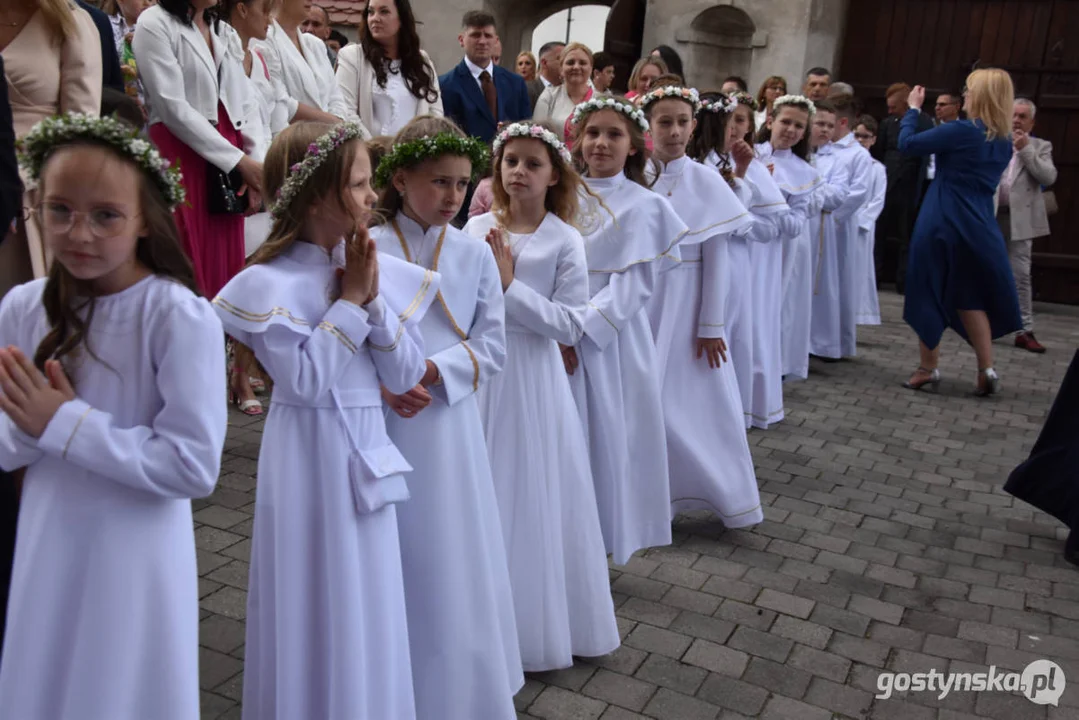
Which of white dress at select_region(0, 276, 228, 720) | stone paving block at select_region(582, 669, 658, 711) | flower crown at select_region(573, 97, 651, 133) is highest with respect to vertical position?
flower crown at select_region(573, 97, 651, 133)

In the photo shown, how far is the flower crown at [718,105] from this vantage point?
17.4ft

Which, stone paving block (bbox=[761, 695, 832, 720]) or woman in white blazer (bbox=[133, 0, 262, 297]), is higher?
woman in white blazer (bbox=[133, 0, 262, 297])

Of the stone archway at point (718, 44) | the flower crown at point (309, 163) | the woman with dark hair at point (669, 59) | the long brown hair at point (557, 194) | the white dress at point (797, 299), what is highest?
the stone archway at point (718, 44)

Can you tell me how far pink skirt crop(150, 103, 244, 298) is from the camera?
452 centimetres

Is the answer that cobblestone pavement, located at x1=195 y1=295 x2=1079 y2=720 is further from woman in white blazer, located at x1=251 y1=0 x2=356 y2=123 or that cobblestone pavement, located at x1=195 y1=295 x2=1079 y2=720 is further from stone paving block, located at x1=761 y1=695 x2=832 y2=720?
woman in white blazer, located at x1=251 y1=0 x2=356 y2=123

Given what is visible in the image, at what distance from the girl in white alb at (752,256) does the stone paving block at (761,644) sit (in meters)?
2.38

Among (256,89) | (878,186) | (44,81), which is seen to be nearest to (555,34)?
(878,186)

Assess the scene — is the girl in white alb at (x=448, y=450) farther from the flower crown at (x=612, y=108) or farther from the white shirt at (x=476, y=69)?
the white shirt at (x=476, y=69)

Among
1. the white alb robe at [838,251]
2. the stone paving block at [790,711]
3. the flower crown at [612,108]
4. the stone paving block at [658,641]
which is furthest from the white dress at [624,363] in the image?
the white alb robe at [838,251]

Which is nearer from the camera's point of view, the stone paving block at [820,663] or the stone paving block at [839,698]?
the stone paving block at [839,698]

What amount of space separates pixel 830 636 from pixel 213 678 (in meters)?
2.14

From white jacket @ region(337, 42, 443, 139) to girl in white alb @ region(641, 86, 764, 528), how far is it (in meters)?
1.89

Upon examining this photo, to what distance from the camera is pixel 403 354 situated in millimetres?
2438

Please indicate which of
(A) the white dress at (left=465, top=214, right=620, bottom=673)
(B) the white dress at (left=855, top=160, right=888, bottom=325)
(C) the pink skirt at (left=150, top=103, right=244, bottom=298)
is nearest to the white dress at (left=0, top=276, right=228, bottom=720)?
(A) the white dress at (left=465, top=214, right=620, bottom=673)
